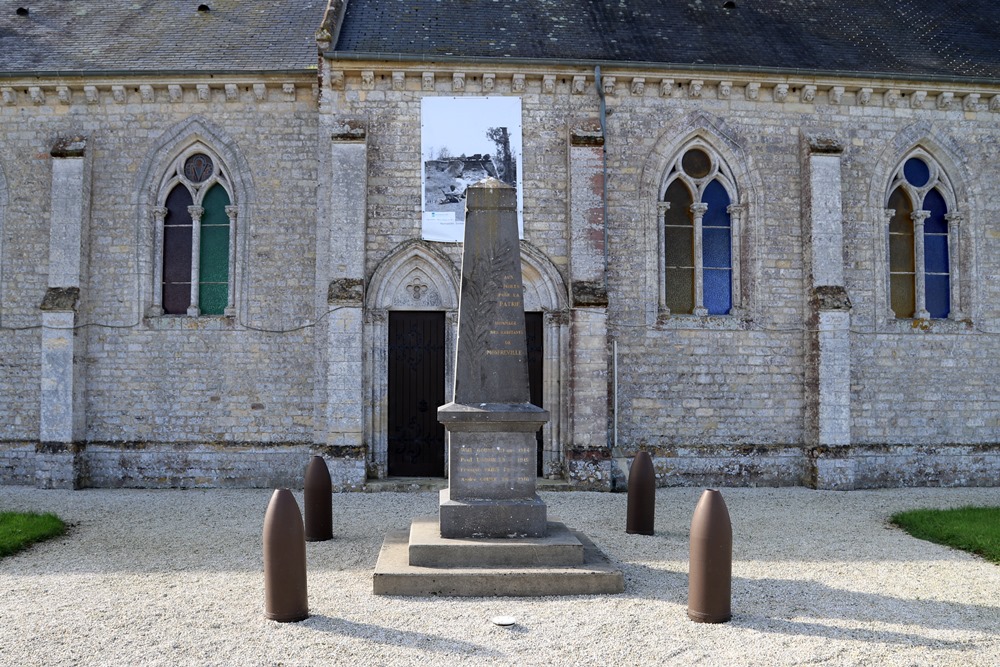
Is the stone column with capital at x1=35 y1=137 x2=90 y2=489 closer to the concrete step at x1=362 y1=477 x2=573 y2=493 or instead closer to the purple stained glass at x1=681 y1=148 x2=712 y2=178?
the concrete step at x1=362 y1=477 x2=573 y2=493

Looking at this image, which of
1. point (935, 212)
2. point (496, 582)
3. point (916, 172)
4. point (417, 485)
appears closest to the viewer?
point (496, 582)

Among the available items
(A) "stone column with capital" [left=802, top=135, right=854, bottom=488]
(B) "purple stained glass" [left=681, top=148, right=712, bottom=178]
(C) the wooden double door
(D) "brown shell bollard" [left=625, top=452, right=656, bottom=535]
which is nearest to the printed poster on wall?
(C) the wooden double door

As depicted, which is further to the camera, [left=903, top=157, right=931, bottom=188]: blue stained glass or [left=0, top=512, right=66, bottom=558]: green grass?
[left=903, top=157, right=931, bottom=188]: blue stained glass

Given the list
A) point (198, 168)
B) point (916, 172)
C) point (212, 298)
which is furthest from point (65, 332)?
point (916, 172)

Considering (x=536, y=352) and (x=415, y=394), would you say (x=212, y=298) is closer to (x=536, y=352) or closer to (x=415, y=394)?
(x=415, y=394)

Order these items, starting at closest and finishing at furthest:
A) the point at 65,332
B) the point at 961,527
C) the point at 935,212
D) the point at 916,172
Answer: the point at 961,527, the point at 65,332, the point at 916,172, the point at 935,212

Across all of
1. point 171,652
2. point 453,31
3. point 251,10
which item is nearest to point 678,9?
point 453,31

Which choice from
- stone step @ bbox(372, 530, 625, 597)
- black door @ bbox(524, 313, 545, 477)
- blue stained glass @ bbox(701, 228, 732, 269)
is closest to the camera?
stone step @ bbox(372, 530, 625, 597)

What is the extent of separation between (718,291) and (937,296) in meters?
4.18

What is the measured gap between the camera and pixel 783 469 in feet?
45.2

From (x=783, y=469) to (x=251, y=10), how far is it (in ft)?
43.8

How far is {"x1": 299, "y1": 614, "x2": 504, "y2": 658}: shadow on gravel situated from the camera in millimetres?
5391

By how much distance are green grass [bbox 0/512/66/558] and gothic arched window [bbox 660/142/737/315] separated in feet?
32.4

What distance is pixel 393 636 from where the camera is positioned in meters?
5.64
